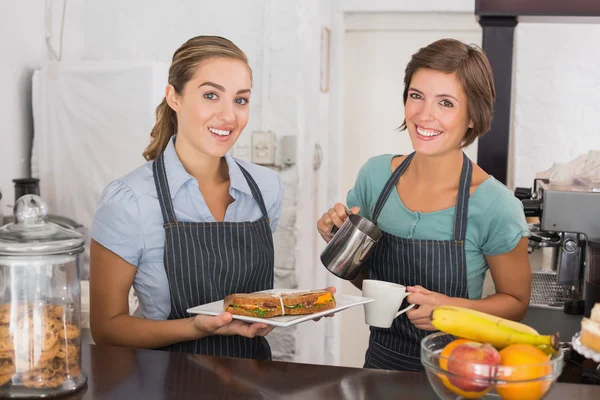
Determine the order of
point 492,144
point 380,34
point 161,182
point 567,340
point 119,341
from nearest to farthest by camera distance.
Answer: point 119,341, point 161,182, point 567,340, point 492,144, point 380,34

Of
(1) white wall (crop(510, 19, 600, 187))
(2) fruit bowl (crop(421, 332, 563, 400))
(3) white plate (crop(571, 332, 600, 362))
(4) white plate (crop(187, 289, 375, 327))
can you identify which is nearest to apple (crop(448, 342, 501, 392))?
(2) fruit bowl (crop(421, 332, 563, 400))

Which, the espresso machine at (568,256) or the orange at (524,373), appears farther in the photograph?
the espresso machine at (568,256)

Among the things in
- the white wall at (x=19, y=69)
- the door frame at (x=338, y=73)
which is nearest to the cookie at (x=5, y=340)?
the white wall at (x=19, y=69)

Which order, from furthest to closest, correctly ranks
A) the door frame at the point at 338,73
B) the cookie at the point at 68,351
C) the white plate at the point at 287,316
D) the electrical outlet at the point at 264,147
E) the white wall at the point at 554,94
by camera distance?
the door frame at the point at 338,73 → the white wall at the point at 554,94 → the electrical outlet at the point at 264,147 → the white plate at the point at 287,316 → the cookie at the point at 68,351

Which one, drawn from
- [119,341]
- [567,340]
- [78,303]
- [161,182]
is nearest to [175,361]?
[78,303]

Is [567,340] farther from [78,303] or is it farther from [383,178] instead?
[78,303]

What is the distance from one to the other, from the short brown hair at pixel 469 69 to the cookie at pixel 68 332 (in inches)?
41.9

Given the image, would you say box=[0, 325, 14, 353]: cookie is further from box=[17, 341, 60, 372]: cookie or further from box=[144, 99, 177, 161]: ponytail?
box=[144, 99, 177, 161]: ponytail

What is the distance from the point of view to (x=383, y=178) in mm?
2020

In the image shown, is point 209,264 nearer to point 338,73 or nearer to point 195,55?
point 195,55

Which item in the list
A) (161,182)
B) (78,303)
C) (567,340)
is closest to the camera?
(78,303)

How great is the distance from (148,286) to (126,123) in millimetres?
1255

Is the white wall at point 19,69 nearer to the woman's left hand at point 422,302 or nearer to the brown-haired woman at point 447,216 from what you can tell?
the brown-haired woman at point 447,216

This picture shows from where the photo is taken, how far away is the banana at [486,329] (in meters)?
1.07
